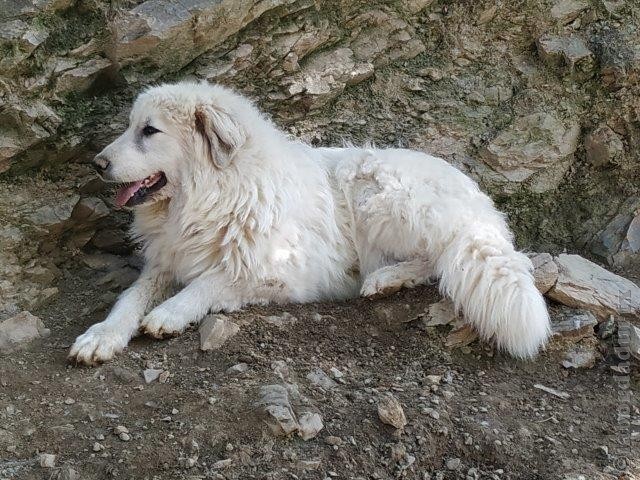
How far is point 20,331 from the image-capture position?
4.56 metres

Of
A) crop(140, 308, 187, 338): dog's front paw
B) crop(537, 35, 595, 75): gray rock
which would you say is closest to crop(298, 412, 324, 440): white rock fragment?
crop(140, 308, 187, 338): dog's front paw

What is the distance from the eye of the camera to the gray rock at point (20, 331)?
175 inches

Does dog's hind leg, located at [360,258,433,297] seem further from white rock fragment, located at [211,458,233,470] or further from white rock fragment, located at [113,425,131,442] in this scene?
white rock fragment, located at [113,425,131,442]

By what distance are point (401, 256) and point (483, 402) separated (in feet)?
4.48

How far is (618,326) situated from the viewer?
4715 millimetres

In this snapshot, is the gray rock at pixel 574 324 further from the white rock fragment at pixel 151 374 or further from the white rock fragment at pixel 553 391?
the white rock fragment at pixel 151 374

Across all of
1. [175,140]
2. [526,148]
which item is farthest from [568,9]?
[175,140]

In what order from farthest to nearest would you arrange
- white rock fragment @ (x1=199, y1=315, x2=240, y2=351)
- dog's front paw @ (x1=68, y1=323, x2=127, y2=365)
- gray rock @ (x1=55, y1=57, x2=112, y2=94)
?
1. gray rock @ (x1=55, y1=57, x2=112, y2=94)
2. white rock fragment @ (x1=199, y1=315, x2=240, y2=351)
3. dog's front paw @ (x1=68, y1=323, x2=127, y2=365)

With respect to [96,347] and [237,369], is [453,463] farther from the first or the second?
[96,347]

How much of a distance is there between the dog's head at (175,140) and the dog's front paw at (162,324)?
2.67 ft

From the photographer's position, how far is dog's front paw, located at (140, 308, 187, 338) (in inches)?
173

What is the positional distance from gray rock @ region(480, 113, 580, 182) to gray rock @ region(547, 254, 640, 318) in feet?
4.86

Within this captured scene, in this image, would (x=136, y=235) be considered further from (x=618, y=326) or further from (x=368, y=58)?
(x=618, y=326)

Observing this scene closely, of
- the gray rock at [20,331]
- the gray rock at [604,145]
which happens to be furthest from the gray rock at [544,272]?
the gray rock at [20,331]
